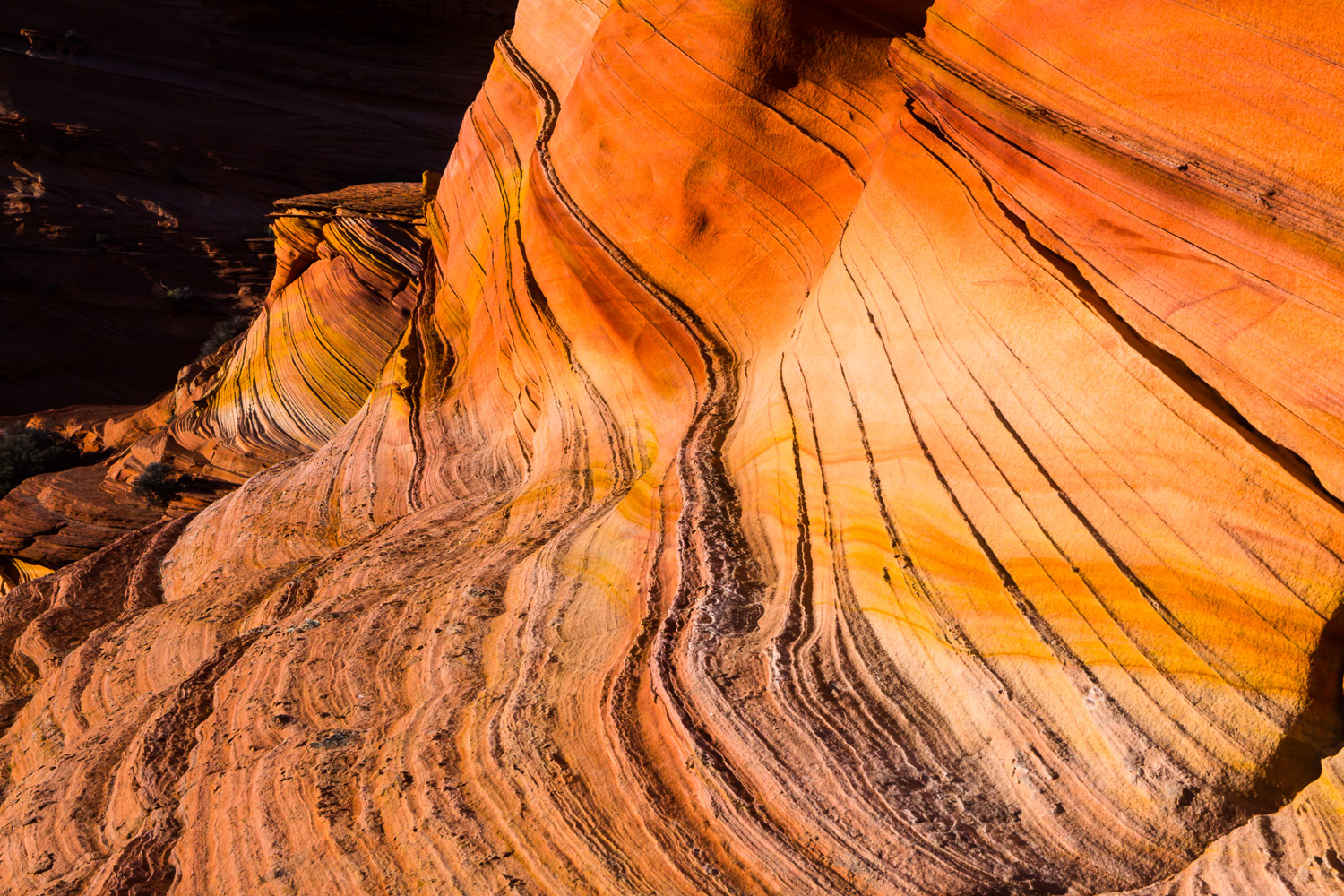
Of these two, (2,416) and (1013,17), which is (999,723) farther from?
(2,416)

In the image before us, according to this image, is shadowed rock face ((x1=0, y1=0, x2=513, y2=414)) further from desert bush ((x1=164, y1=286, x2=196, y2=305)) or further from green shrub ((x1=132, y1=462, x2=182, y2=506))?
green shrub ((x1=132, y1=462, x2=182, y2=506))

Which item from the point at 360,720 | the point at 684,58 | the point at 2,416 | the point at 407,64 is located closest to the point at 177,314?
the point at 2,416

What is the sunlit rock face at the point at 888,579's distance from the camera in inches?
113

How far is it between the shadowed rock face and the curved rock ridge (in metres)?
8.84

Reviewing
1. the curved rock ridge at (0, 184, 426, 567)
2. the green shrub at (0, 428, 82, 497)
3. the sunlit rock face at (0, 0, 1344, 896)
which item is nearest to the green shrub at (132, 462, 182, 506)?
Result: the curved rock ridge at (0, 184, 426, 567)

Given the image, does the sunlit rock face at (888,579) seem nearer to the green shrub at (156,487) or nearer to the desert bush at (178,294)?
the green shrub at (156,487)

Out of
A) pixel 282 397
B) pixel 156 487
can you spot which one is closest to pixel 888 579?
pixel 156 487

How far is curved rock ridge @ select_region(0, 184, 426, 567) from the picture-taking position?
1109cm

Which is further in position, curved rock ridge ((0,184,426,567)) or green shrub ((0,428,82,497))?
green shrub ((0,428,82,497))

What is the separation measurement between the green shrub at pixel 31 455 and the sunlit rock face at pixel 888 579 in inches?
381

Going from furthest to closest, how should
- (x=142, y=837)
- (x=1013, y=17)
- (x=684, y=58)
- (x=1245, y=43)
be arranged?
(x=684, y=58)
(x=1013, y=17)
(x=142, y=837)
(x=1245, y=43)

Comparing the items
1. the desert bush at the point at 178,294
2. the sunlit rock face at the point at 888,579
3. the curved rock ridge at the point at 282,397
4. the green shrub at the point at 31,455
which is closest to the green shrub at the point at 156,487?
the curved rock ridge at the point at 282,397

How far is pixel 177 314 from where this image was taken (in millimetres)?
21656

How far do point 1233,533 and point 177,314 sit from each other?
2284 centimetres
